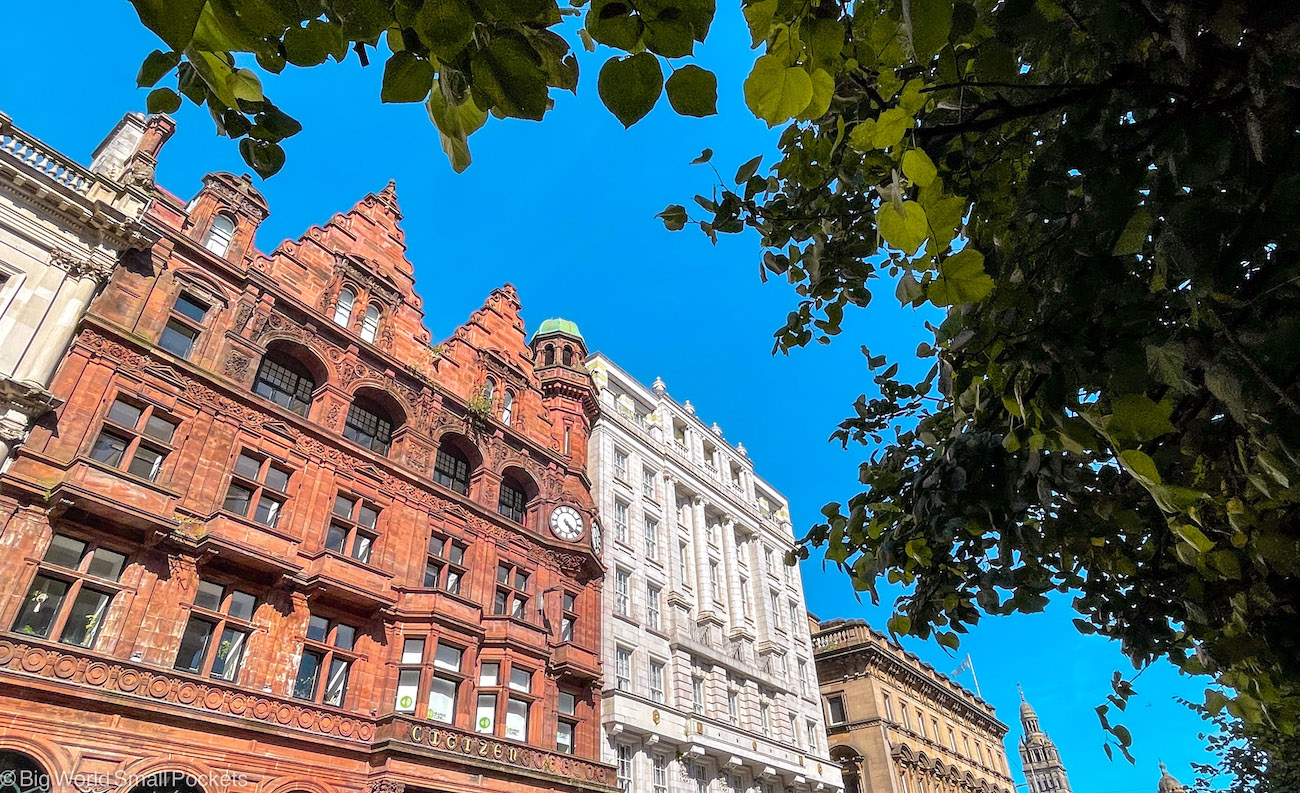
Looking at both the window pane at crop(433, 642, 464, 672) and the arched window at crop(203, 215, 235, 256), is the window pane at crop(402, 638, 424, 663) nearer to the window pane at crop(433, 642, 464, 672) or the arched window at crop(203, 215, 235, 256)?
the window pane at crop(433, 642, 464, 672)

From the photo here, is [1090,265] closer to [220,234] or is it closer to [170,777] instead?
[170,777]

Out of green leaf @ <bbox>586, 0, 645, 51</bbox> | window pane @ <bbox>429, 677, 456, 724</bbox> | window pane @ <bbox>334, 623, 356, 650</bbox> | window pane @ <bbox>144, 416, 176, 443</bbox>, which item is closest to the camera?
green leaf @ <bbox>586, 0, 645, 51</bbox>

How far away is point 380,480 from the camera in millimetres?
20234

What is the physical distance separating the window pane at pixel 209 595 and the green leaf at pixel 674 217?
641 inches

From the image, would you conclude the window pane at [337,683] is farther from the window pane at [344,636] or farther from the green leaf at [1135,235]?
the green leaf at [1135,235]

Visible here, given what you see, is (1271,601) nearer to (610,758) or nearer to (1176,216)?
(1176,216)

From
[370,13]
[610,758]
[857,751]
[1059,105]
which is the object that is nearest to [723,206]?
[1059,105]

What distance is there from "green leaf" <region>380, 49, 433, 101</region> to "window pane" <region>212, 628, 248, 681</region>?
56.7 ft

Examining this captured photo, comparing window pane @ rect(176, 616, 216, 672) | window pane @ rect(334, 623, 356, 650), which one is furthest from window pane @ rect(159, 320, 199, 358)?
window pane @ rect(334, 623, 356, 650)

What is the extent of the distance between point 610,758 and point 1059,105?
24387 mm

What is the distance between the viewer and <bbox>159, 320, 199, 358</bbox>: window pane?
17.3 meters

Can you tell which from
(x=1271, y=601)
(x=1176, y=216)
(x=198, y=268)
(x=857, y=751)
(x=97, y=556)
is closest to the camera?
(x=1176, y=216)

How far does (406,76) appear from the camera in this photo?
1.52m

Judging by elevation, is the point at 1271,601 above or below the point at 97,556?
below
